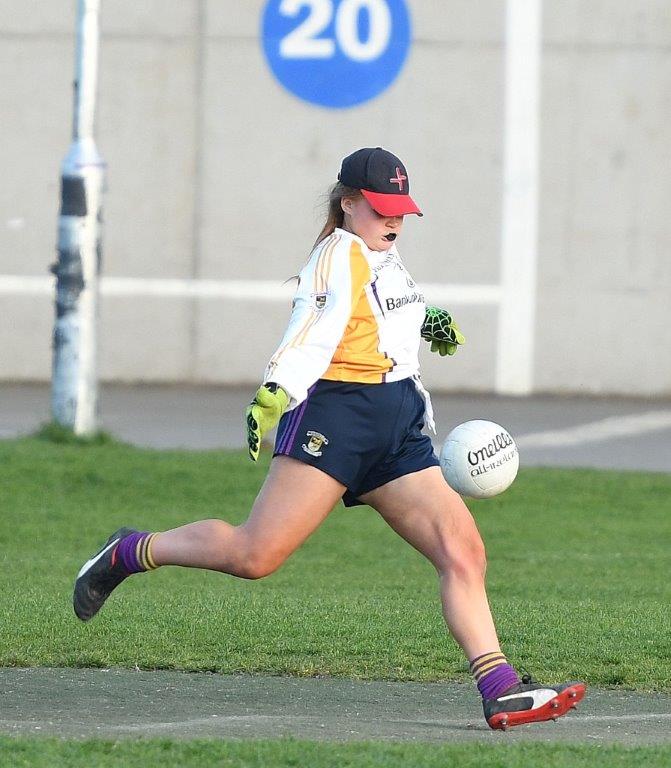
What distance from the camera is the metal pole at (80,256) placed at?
13094 millimetres

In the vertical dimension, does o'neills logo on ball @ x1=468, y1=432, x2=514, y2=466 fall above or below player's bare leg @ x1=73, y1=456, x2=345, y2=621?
above

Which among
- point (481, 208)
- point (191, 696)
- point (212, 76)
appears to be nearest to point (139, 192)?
point (212, 76)

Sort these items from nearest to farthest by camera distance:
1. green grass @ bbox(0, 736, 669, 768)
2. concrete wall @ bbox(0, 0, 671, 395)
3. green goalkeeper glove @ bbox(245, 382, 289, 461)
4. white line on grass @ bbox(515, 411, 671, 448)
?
green grass @ bbox(0, 736, 669, 768) < green goalkeeper glove @ bbox(245, 382, 289, 461) < white line on grass @ bbox(515, 411, 671, 448) < concrete wall @ bbox(0, 0, 671, 395)

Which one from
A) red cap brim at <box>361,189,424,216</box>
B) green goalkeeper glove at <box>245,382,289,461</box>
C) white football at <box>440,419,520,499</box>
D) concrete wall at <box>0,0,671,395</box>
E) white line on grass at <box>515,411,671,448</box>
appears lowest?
white line on grass at <box>515,411,671,448</box>

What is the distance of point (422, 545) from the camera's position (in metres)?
5.54

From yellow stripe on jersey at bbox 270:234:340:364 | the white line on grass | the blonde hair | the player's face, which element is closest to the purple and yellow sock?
yellow stripe on jersey at bbox 270:234:340:364

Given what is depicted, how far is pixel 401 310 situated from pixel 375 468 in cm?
54

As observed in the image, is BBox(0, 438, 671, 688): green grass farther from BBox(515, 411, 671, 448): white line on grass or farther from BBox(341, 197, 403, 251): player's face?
BBox(515, 411, 671, 448): white line on grass

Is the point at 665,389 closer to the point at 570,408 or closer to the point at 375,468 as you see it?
the point at 570,408

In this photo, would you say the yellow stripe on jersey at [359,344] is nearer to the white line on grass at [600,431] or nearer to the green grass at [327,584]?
the green grass at [327,584]

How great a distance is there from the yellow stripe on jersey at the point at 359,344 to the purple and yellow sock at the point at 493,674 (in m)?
0.98

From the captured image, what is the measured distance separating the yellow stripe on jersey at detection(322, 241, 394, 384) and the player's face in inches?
4.8

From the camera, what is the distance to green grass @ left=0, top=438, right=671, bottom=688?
6.59 m

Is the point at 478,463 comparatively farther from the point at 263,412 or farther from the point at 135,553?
the point at 135,553
